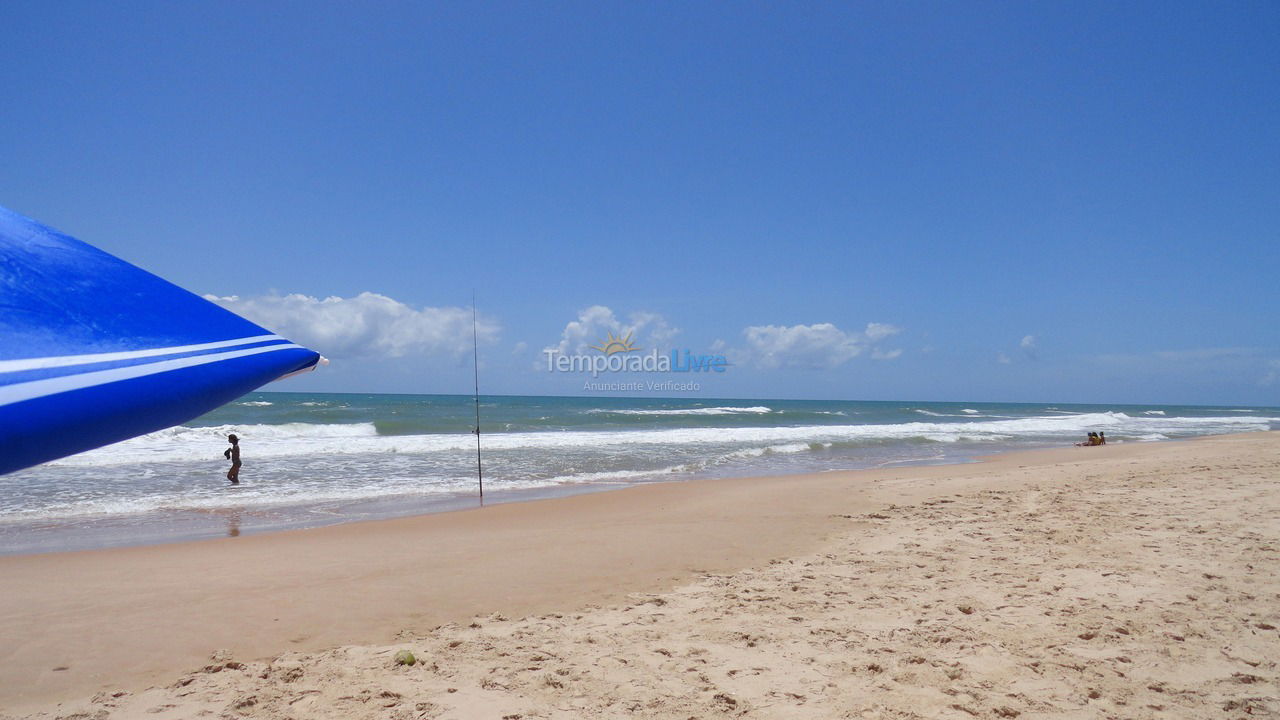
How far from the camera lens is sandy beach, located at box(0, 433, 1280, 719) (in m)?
3.78

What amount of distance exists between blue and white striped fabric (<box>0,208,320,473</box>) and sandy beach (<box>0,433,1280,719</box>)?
8.63 feet

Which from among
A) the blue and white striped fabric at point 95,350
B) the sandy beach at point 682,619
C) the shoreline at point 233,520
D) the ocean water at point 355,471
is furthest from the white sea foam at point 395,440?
the blue and white striped fabric at point 95,350

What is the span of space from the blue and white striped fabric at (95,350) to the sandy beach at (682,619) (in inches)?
104

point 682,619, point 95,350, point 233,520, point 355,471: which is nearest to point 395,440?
point 355,471

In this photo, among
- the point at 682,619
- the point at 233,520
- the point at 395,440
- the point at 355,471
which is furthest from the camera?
the point at 395,440

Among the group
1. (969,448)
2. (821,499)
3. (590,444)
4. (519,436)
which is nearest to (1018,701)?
(821,499)

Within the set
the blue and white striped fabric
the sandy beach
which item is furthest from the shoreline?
the blue and white striped fabric

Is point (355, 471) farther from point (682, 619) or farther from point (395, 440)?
point (682, 619)

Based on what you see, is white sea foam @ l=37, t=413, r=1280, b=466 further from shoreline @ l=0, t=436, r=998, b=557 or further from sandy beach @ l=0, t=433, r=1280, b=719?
sandy beach @ l=0, t=433, r=1280, b=719

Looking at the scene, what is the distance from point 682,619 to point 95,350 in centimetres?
428

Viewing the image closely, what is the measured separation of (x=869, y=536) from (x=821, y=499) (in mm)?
3129

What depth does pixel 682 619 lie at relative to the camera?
5027 mm

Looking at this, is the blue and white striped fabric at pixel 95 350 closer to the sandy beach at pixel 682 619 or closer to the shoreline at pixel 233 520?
the sandy beach at pixel 682 619

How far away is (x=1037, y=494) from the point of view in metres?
10.7
